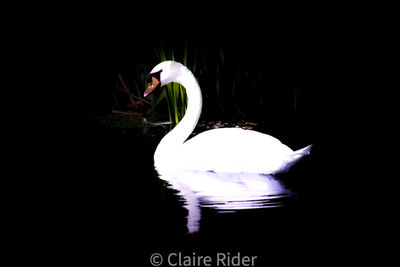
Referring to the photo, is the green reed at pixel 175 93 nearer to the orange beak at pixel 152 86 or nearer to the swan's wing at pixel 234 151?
the orange beak at pixel 152 86

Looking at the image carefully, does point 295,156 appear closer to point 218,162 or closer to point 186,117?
point 218,162

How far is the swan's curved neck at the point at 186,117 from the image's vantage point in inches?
224

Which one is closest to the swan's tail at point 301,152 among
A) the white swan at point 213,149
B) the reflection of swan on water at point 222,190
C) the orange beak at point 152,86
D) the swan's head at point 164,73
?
the white swan at point 213,149

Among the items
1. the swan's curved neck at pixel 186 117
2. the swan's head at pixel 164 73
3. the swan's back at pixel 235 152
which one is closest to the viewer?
the swan's back at pixel 235 152

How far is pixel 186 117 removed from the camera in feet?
19.0

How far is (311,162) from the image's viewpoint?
5.62 m

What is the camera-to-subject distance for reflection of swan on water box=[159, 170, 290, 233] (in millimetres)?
4328

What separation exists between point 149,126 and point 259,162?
2887mm

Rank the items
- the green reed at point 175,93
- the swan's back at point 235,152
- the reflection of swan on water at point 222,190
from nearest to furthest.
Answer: the reflection of swan on water at point 222,190, the swan's back at point 235,152, the green reed at point 175,93

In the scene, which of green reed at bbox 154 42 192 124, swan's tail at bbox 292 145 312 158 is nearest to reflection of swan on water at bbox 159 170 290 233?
swan's tail at bbox 292 145 312 158

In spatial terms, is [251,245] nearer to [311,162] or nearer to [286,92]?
[311,162]

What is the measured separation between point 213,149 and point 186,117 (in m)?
0.63

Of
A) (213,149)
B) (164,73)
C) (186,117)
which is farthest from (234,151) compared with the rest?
(164,73)

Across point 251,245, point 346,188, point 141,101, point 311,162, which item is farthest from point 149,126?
point 251,245
